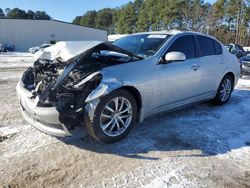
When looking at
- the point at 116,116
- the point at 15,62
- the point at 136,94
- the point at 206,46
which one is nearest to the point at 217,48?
the point at 206,46

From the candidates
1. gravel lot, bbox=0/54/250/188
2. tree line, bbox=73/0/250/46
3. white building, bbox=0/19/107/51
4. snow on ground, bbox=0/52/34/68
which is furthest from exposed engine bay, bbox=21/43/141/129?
white building, bbox=0/19/107/51

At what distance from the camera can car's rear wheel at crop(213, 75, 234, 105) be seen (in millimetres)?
6117

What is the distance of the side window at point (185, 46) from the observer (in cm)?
484

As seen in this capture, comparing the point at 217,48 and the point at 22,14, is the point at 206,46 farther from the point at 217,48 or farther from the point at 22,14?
the point at 22,14

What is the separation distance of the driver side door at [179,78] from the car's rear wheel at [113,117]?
1.89 ft

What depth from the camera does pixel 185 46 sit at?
5.11 meters

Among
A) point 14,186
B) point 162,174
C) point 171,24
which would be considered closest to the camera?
point 14,186

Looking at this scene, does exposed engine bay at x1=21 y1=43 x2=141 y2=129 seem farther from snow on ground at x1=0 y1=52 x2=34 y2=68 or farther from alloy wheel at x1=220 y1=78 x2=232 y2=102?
snow on ground at x1=0 y1=52 x2=34 y2=68

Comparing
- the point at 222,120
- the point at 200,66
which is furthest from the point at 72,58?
the point at 222,120

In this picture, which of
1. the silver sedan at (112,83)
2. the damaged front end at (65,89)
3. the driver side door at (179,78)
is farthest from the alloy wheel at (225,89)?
the damaged front end at (65,89)

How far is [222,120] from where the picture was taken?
206 inches

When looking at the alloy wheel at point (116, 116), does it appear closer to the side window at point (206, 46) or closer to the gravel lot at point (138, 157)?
the gravel lot at point (138, 157)

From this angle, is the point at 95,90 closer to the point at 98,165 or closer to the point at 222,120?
the point at 98,165

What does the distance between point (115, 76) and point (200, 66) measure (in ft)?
6.98
